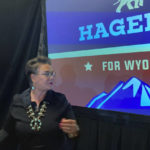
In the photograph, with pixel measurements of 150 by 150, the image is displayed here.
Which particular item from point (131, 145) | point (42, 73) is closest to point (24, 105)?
point (42, 73)

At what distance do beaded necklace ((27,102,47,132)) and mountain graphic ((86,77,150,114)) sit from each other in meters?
0.68

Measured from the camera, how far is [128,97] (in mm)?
1827

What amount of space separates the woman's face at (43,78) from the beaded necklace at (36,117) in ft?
0.35

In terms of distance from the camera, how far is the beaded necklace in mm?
1392

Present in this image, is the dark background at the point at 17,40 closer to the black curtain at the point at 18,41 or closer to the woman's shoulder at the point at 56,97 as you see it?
the black curtain at the point at 18,41

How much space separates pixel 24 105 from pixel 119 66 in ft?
2.72

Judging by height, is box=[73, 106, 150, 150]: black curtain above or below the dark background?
below

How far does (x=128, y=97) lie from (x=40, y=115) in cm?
72

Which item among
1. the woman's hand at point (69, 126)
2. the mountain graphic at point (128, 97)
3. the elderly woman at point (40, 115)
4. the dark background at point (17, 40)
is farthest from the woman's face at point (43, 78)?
the dark background at point (17, 40)

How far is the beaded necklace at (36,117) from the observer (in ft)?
4.57

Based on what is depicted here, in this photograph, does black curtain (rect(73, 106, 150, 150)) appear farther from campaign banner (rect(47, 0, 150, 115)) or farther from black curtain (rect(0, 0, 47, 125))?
black curtain (rect(0, 0, 47, 125))

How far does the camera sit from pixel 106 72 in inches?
79.4

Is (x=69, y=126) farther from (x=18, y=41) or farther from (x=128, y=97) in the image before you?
(x=18, y=41)

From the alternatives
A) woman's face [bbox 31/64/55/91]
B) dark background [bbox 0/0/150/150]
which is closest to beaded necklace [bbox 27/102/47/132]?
woman's face [bbox 31/64/55/91]
